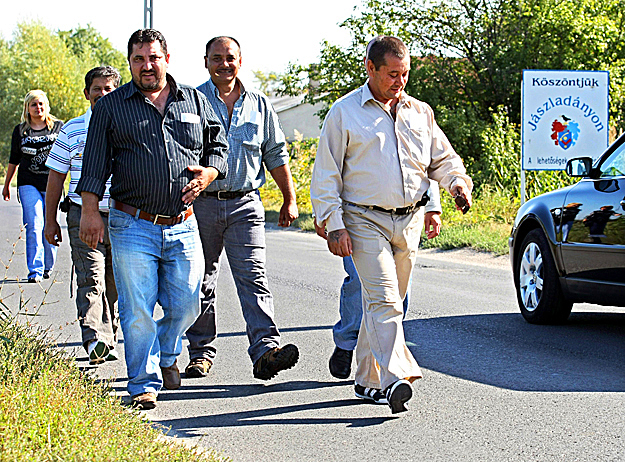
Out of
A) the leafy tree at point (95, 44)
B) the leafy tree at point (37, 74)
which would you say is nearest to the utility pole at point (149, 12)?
the leafy tree at point (37, 74)

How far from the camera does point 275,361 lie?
5.56 m

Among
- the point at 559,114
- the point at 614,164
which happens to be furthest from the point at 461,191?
the point at 559,114

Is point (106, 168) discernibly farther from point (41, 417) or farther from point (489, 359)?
point (489, 359)

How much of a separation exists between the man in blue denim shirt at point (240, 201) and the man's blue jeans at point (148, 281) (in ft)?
1.84

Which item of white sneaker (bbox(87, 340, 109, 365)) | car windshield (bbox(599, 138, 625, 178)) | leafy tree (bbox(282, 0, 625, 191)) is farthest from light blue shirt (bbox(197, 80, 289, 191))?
leafy tree (bbox(282, 0, 625, 191))

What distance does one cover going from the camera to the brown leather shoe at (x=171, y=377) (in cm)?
548

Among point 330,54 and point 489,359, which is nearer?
point 489,359

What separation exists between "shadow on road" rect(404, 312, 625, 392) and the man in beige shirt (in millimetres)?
1158

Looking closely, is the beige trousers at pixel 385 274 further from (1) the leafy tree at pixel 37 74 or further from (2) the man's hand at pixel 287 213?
(1) the leafy tree at pixel 37 74

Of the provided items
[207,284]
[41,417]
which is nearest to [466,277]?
[207,284]

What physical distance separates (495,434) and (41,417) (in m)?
2.24

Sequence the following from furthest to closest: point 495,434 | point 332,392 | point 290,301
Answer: point 290,301 → point 332,392 → point 495,434

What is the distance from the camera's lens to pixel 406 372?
493 centimetres

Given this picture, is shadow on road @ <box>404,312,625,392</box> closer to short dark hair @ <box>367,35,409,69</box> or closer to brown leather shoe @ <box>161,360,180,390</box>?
brown leather shoe @ <box>161,360,180,390</box>
